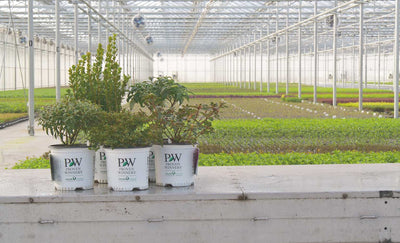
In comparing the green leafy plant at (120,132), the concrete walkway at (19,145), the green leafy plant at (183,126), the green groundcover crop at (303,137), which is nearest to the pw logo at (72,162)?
the green leafy plant at (120,132)

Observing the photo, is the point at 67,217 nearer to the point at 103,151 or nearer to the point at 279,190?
the point at 103,151

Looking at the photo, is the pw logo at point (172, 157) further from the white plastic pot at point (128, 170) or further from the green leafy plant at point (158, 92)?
the green leafy plant at point (158, 92)

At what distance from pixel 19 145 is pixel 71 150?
297 inches

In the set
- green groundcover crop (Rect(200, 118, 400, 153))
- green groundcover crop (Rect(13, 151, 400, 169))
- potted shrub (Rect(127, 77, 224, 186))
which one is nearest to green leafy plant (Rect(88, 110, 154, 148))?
potted shrub (Rect(127, 77, 224, 186))

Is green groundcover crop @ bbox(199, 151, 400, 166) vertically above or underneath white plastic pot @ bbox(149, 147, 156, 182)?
underneath

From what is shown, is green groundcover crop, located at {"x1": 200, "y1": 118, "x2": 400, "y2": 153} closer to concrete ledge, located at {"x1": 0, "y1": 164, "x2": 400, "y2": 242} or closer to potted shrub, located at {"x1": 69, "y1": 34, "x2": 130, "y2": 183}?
potted shrub, located at {"x1": 69, "y1": 34, "x2": 130, "y2": 183}

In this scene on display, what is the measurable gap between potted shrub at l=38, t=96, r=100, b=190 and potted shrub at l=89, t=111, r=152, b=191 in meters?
0.18

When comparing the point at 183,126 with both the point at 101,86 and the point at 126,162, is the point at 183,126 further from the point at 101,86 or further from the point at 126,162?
the point at 101,86

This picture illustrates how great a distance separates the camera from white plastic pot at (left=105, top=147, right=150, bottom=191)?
5.12m

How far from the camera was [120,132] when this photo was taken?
17.2 ft

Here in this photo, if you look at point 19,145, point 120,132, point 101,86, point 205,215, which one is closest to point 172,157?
point 120,132

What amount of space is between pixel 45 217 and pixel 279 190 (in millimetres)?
1995

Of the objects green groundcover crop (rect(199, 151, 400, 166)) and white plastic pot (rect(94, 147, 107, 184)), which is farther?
green groundcover crop (rect(199, 151, 400, 166))

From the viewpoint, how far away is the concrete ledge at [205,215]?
16.0 feet
